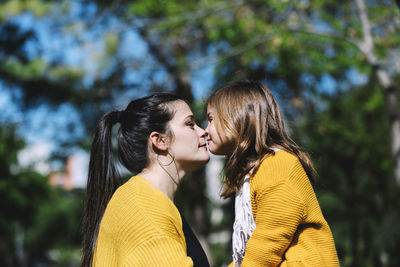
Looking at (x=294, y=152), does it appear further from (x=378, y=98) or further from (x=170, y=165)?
(x=378, y=98)

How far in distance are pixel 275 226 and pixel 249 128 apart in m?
0.61

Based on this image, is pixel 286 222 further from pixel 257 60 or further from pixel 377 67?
pixel 257 60

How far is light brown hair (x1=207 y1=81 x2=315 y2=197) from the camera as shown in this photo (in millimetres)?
2529

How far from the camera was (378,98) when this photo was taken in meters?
9.20

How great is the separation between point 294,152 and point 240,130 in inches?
12.9

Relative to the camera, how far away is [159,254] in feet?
6.64

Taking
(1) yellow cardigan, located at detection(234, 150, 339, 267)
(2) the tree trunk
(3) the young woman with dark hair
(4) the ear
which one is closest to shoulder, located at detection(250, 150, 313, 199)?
(1) yellow cardigan, located at detection(234, 150, 339, 267)

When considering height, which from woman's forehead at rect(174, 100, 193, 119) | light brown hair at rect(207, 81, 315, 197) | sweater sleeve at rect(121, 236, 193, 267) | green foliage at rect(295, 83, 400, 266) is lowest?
green foliage at rect(295, 83, 400, 266)

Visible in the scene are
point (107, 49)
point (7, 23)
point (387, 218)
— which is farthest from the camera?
point (7, 23)

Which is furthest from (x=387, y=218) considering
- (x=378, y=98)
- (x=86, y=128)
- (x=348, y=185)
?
(x=86, y=128)

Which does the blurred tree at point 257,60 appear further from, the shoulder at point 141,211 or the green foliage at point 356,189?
the shoulder at point 141,211

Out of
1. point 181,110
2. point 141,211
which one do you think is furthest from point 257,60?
point 141,211

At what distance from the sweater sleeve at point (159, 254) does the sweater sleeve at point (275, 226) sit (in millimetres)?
361

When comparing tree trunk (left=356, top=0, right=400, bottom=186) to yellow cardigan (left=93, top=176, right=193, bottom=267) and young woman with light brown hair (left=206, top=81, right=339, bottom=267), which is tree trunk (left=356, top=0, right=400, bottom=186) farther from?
yellow cardigan (left=93, top=176, right=193, bottom=267)
